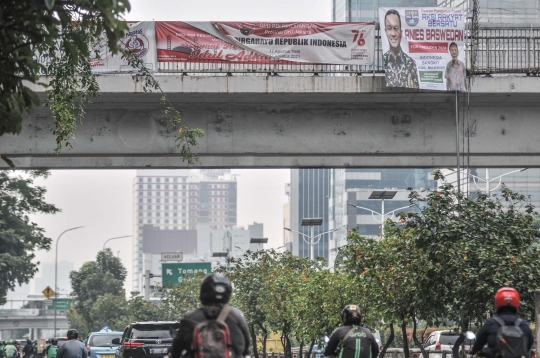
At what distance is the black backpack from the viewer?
8016mm

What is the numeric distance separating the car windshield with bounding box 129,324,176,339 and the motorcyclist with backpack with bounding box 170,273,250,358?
12754 mm

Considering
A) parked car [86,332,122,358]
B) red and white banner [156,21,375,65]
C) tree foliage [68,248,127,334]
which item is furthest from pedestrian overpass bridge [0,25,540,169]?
tree foliage [68,248,127,334]

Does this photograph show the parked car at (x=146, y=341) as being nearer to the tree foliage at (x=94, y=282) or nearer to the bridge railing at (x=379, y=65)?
the bridge railing at (x=379, y=65)

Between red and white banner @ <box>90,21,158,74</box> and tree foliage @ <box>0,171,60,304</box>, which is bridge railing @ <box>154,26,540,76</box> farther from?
tree foliage @ <box>0,171,60,304</box>

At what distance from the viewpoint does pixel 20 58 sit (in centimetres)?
761

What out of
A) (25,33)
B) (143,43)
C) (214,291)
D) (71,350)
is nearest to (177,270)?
(143,43)

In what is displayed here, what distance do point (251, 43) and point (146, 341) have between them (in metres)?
6.32

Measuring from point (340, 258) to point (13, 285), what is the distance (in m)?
40.4

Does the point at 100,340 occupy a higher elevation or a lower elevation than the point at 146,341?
lower

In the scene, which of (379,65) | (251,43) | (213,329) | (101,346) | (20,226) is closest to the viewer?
(213,329)

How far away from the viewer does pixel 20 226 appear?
5875 centimetres

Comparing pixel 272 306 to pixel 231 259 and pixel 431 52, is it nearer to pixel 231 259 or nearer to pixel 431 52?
pixel 231 259

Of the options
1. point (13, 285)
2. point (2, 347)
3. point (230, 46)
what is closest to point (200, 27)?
point (230, 46)

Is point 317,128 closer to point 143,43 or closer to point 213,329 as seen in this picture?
point 143,43
